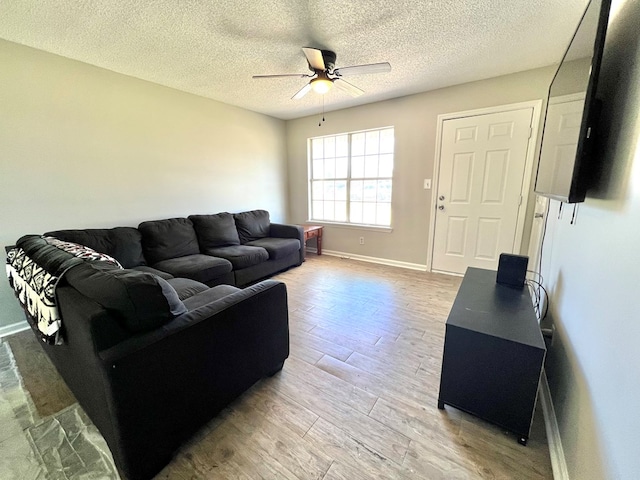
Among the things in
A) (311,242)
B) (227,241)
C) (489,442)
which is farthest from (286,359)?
(311,242)

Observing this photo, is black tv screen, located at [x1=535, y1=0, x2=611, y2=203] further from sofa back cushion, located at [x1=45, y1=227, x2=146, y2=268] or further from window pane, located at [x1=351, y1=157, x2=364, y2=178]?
sofa back cushion, located at [x1=45, y1=227, x2=146, y2=268]

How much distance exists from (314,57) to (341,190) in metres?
2.53

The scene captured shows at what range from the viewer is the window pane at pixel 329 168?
453 cm

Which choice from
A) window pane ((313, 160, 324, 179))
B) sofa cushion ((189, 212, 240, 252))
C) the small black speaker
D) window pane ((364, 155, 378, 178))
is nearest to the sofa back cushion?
sofa cushion ((189, 212, 240, 252))

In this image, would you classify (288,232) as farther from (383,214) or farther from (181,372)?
(181,372)

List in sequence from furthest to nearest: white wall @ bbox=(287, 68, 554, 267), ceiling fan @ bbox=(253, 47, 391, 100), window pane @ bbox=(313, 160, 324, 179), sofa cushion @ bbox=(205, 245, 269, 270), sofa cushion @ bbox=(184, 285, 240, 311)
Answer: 1. window pane @ bbox=(313, 160, 324, 179)
2. sofa cushion @ bbox=(205, 245, 269, 270)
3. white wall @ bbox=(287, 68, 554, 267)
4. ceiling fan @ bbox=(253, 47, 391, 100)
5. sofa cushion @ bbox=(184, 285, 240, 311)

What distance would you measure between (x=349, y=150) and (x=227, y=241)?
2.40 meters

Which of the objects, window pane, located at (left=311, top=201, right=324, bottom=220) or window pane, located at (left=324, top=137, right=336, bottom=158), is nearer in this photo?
window pane, located at (left=324, top=137, right=336, bottom=158)

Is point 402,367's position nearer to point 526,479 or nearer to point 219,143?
point 526,479

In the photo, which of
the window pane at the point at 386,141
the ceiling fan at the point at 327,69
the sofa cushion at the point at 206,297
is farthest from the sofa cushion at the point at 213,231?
the window pane at the point at 386,141

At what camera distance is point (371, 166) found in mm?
4121

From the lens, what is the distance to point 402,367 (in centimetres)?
183

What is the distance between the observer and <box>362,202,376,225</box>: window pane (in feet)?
13.9

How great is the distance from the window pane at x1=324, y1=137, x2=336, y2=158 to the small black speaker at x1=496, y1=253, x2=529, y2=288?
3.25 m
